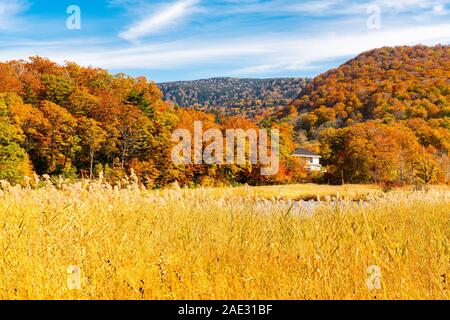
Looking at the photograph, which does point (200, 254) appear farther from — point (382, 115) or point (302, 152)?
point (382, 115)

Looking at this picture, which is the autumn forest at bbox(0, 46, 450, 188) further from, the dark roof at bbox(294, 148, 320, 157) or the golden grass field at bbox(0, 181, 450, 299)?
the golden grass field at bbox(0, 181, 450, 299)

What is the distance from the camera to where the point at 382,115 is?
87375 mm

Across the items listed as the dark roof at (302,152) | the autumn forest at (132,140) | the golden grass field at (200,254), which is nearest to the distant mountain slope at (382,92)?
the autumn forest at (132,140)

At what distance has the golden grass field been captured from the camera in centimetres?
364

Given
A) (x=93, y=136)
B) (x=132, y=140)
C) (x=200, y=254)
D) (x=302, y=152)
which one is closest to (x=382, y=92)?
(x=302, y=152)

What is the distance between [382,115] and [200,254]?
88.5m

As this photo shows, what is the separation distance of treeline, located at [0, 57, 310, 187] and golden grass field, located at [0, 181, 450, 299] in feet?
115

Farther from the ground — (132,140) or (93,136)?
(93,136)

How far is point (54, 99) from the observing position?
56969mm

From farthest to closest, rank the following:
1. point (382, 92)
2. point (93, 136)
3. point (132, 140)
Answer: point (382, 92)
point (132, 140)
point (93, 136)

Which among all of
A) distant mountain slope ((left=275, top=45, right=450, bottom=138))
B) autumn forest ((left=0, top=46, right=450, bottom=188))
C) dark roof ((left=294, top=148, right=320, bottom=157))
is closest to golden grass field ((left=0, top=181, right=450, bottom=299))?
autumn forest ((left=0, top=46, right=450, bottom=188))

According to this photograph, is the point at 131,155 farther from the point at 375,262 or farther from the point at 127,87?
the point at 375,262

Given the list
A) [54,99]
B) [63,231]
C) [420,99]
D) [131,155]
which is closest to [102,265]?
[63,231]
